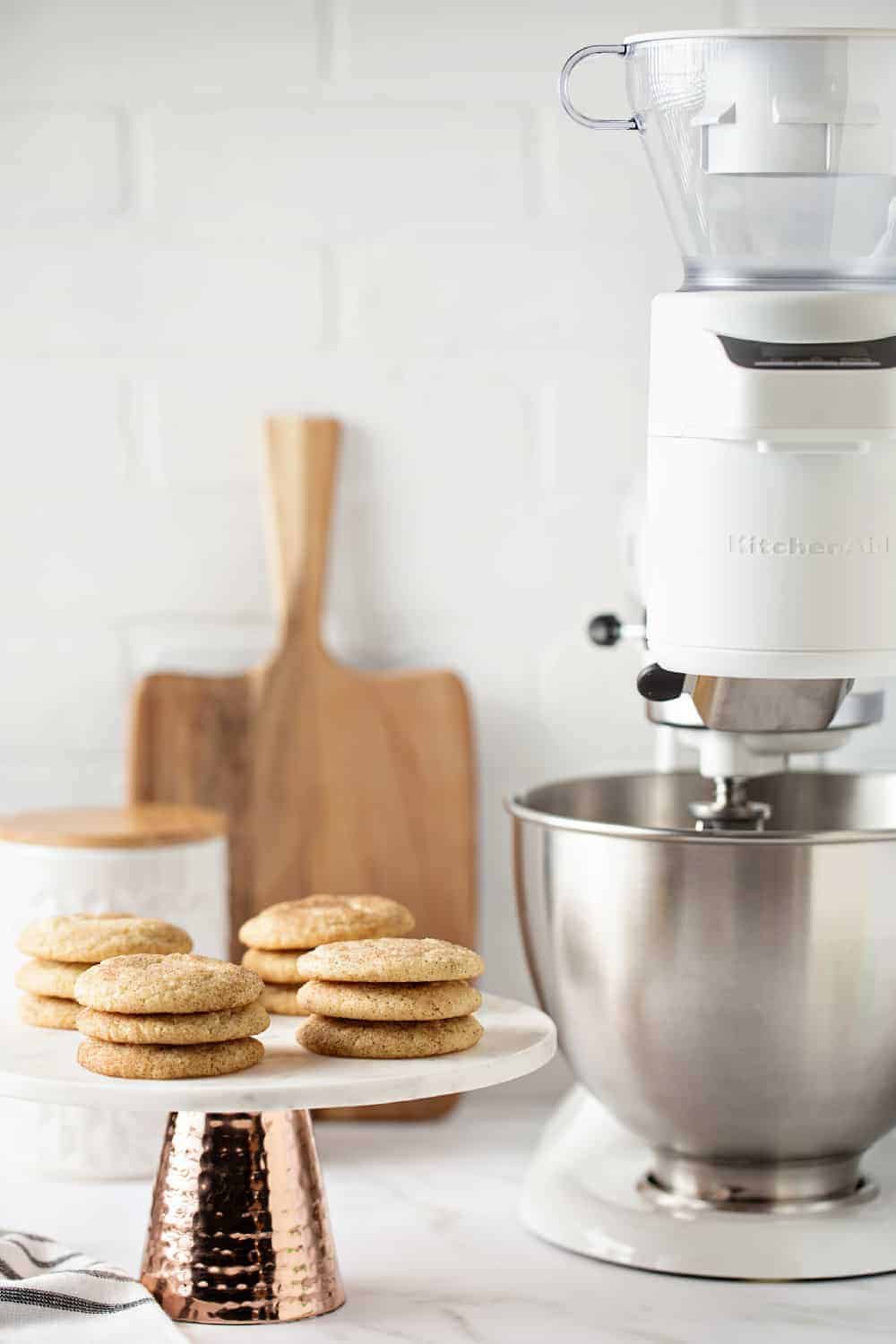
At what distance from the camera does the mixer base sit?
104 cm

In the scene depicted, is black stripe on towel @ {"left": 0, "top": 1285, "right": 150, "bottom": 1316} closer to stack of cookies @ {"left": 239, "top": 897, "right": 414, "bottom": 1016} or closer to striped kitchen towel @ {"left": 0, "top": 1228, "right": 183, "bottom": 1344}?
striped kitchen towel @ {"left": 0, "top": 1228, "right": 183, "bottom": 1344}

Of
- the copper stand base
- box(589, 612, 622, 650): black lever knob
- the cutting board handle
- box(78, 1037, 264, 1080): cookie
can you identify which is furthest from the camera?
→ the cutting board handle

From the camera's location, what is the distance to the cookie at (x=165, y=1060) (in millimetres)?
847

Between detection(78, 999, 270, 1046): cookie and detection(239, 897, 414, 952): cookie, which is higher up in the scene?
detection(239, 897, 414, 952): cookie

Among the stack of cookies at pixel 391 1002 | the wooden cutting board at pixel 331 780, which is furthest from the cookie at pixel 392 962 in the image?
the wooden cutting board at pixel 331 780

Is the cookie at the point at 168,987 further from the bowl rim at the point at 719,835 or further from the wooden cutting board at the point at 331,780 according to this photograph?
the wooden cutting board at the point at 331,780

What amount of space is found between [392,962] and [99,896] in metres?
0.36

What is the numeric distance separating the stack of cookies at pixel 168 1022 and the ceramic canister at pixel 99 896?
12.0 inches

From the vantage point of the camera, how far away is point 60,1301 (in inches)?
36.8

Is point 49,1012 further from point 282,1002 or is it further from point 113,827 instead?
point 113,827

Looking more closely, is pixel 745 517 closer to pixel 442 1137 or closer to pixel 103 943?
pixel 103 943

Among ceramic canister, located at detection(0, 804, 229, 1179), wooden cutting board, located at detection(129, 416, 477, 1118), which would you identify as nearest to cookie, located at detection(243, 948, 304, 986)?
ceramic canister, located at detection(0, 804, 229, 1179)

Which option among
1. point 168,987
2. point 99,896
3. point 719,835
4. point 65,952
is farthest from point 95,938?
point 719,835

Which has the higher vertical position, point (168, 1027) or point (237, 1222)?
point (168, 1027)
